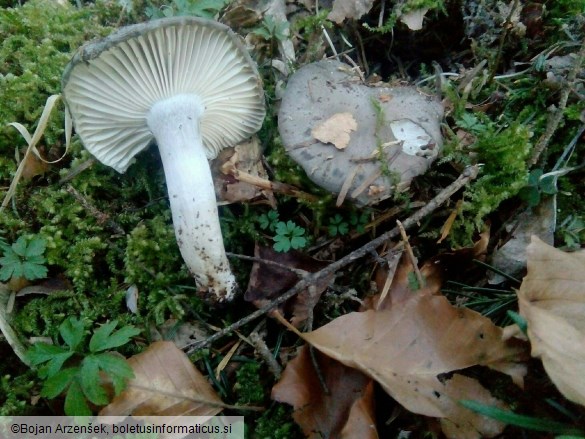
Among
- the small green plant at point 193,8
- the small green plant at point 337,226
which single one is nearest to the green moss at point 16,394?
the small green plant at point 337,226

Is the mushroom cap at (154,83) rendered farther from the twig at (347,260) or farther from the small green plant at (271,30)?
the twig at (347,260)

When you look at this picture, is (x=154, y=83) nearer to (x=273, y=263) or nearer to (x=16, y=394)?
(x=273, y=263)

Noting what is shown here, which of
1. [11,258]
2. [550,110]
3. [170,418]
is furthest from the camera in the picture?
[550,110]

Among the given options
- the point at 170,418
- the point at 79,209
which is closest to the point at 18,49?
the point at 79,209

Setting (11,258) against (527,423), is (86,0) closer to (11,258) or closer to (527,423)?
(11,258)

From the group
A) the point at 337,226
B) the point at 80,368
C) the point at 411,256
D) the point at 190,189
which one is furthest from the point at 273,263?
the point at 80,368

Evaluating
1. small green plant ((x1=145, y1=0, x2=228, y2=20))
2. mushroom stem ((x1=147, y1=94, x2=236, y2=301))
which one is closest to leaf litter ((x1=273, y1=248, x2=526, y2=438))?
mushroom stem ((x1=147, y1=94, x2=236, y2=301))

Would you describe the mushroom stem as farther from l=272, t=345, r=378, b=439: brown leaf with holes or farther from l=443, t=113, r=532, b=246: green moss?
l=443, t=113, r=532, b=246: green moss
